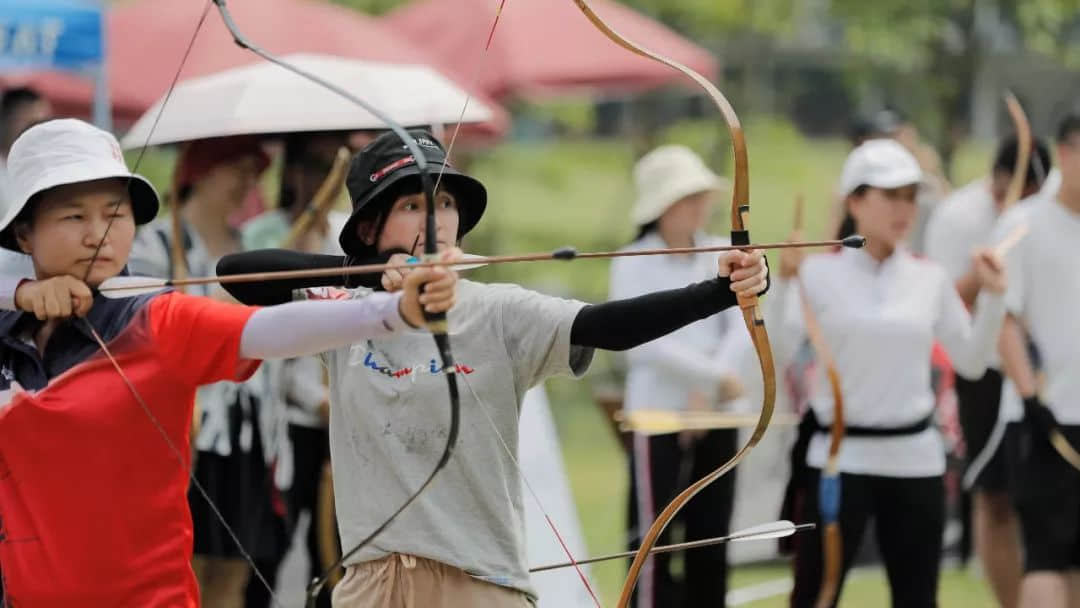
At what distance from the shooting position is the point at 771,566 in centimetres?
804

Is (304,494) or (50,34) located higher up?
(50,34)

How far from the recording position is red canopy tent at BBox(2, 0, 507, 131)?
8.13 meters

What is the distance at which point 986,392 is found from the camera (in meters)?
6.32

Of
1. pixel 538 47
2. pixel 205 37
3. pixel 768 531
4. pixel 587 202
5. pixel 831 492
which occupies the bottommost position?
pixel 831 492

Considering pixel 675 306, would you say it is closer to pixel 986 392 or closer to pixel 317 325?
pixel 317 325

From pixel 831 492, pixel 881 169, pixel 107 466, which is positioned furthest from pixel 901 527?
pixel 107 466

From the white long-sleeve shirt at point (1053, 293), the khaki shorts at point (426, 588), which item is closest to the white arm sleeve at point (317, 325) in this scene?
the khaki shorts at point (426, 588)

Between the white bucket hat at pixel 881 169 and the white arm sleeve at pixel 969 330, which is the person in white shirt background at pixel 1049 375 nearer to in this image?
the white arm sleeve at pixel 969 330

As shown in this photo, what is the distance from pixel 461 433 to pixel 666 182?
9.01 feet

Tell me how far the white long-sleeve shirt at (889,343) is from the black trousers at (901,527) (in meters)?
0.04

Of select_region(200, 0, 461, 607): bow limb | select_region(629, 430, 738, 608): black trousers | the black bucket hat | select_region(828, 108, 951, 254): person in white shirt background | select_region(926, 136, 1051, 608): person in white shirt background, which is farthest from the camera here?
select_region(828, 108, 951, 254): person in white shirt background

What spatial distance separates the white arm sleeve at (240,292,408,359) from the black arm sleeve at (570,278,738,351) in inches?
17.5

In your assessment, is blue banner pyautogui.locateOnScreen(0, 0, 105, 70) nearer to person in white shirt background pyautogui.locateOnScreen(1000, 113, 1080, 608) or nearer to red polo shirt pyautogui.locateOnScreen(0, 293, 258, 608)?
person in white shirt background pyautogui.locateOnScreen(1000, 113, 1080, 608)

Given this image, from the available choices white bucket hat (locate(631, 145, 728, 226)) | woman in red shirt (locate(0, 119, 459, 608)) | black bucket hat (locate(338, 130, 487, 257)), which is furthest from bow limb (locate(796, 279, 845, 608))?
woman in red shirt (locate(0, 119, 459, 608))
